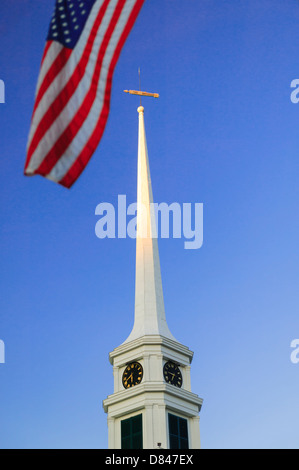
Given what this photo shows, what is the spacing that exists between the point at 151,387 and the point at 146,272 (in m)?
12.0

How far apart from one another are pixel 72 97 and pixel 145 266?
143 ft

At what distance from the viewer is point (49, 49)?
18.7m

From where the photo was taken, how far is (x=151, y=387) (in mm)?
51875

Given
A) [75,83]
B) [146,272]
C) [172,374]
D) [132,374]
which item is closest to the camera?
[75,83]

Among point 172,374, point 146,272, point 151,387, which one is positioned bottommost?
point 151,387

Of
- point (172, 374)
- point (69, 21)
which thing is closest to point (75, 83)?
point (69, 21)

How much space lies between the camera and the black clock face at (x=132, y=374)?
53750mm

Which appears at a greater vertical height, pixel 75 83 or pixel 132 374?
pixel 132 374

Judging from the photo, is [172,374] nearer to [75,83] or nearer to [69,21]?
[75,83]

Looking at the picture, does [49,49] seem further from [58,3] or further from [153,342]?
[153,342]

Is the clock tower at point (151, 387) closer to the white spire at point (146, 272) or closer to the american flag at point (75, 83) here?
the white spire at point (146, 272)

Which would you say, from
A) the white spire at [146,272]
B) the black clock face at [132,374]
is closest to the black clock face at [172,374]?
the black clock face at [132,374]

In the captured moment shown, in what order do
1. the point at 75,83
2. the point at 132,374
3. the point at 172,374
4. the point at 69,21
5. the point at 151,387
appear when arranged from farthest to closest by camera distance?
the point at 172,374 < the point at 132,374 < the point at 151,387 < the point at 69,21 < the point at 75,83
